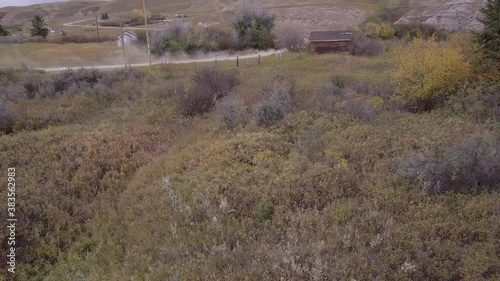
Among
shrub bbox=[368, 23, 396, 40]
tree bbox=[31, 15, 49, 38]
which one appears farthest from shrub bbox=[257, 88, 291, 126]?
tree bbox=[31, 15, 49, 38]

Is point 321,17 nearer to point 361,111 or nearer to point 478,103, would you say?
point 478,103

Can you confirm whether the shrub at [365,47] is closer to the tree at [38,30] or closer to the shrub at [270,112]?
the shrub at [270,112]

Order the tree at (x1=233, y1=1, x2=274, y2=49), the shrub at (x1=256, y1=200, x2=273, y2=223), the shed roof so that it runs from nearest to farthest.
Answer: the shrub at (x1=256, y1=200, x2=273, y2=223) < the shed roof < the tree at (x1=233, y1=1, x2=274, y2=49)

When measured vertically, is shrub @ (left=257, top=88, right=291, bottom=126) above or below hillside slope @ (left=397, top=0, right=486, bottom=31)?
below

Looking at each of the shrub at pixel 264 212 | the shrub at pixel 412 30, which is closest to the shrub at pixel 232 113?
the shrub at pixel 264 212

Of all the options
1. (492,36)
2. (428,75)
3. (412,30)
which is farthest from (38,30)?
(492,36)

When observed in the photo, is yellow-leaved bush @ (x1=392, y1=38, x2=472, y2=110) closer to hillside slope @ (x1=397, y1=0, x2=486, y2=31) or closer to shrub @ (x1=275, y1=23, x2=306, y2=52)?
shrub @ (x1=275, y1=23, x2=306, y2=52)

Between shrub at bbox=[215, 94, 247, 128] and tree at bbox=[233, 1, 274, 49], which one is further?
tree at bbox=[233, 1, 274, 49]
